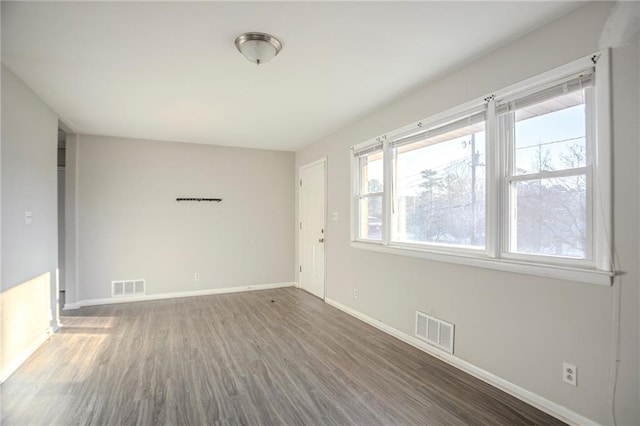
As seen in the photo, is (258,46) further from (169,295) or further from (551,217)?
(169,295)

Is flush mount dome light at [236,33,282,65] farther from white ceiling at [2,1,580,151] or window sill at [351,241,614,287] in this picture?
window sill at [351,241,614,287]

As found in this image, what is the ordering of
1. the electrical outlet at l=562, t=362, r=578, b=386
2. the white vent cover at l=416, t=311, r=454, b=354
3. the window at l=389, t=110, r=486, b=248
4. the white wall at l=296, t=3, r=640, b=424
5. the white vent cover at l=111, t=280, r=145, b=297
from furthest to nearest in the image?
1. the white vent cover at l=111, t=280, r=145, b=297
2. the white vent cover at l=416, t=311, r=454, b=354
3. the window at l=389, t=110, r=486, b=248
4. the electrical outlet at l=562, t=362, r=578, b=386
5. the white wall at l=296, t=3, r=640, b=424

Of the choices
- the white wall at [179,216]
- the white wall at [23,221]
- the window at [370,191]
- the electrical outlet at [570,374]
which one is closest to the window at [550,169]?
the electrical outlet at [570,374]

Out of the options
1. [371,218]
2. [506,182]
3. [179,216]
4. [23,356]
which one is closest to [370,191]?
[371,218]

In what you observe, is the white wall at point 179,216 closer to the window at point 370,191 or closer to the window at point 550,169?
the window at point 370,191

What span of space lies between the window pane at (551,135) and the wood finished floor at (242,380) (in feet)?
5.41

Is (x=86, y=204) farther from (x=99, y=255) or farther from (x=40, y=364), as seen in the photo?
(x=40, y=364)

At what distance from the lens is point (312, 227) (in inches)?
210

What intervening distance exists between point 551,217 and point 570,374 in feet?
3.23

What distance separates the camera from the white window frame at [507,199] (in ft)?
5.82

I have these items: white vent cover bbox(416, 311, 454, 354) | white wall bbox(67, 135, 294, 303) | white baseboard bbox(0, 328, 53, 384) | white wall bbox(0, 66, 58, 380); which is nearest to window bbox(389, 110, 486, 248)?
white vent cover bbox(416, 311, 454, 354)

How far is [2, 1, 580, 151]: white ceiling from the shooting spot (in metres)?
1.92

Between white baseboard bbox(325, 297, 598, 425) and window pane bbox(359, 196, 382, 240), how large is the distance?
1.05 m

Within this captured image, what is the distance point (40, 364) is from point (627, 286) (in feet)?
14.3
